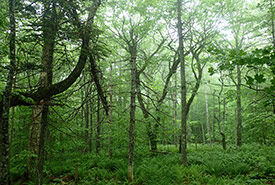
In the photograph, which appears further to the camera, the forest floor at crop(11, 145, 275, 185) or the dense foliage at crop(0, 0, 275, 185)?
the forest floor at crop(11, 145, 275, 185)

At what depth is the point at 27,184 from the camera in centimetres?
645

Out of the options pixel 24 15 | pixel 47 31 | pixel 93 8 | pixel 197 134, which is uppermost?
pixel 93 8

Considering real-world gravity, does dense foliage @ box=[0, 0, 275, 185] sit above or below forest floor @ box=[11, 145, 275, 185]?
above

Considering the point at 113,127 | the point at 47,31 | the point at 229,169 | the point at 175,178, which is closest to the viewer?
the point at 47,31

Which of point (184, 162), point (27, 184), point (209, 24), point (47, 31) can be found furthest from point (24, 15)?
point (209, 24)

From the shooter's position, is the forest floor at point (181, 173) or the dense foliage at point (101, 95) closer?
the dense foliage at point (101, 95)

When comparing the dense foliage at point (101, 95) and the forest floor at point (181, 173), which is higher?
the dense foliage at point (101, 95)

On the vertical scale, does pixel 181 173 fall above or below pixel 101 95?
below

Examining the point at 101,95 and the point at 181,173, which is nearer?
the point at 101,95

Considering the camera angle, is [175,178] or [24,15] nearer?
[24,15]

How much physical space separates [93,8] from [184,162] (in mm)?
6762

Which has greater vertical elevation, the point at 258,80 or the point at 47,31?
the point at 47,31

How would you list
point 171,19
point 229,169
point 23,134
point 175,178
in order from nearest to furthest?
point 175,178 → point 229,169 → point 23,134 → point 171,19

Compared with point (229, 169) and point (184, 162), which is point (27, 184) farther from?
point (229, 169)
